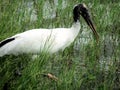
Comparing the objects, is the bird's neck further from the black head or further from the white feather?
the white feather

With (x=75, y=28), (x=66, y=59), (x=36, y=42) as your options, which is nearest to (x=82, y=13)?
(x=75, y=28)

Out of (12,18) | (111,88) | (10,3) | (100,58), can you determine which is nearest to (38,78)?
(111,88)

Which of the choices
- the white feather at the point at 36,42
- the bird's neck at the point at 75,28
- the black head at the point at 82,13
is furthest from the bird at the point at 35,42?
the black head at the point at 82,13

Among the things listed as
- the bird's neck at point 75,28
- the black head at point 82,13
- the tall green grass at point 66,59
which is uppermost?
the black head at point 82,13

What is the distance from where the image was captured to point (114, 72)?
614 centimetres

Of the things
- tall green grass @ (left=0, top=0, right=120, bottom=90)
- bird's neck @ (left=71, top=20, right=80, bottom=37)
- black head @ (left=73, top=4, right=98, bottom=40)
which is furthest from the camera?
black head @ (left=73, top=4, right=98, bottom=40)

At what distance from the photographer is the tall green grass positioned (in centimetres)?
475

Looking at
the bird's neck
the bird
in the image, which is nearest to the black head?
the bird's neck

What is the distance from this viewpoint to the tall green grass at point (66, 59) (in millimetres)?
4746

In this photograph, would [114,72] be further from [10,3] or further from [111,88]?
[10,3]

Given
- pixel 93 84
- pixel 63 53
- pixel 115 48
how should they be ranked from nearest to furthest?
1. pixel 93 84
2. pixel 63 53
3. pixel 115 48

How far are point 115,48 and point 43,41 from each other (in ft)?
6.14

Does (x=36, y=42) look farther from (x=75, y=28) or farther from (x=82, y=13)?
(x=82, y=13)

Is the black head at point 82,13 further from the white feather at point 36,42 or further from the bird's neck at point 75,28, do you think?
the white feather at point 36,42
